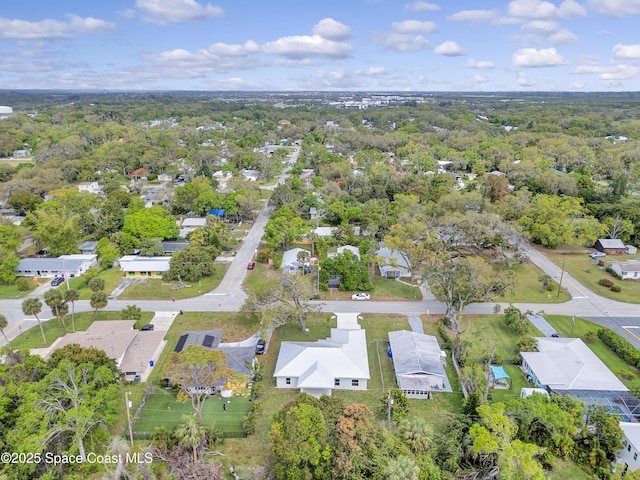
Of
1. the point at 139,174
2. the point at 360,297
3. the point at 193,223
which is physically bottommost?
the point at 360,297

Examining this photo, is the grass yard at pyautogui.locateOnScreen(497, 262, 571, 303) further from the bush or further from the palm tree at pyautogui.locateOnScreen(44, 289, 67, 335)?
the bush

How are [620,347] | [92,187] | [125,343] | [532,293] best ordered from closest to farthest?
[125,343] → [620,347] → [532,293] → [92,187]

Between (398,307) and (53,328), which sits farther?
(398,307)

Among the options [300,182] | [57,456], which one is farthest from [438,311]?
[300,182]

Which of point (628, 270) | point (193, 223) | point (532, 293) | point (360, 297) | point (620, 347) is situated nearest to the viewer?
point (620, 347)

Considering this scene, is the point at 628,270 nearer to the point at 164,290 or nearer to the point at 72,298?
the point at 164,290

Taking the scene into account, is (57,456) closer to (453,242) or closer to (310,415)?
(310,415)

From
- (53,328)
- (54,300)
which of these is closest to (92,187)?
(53,328)

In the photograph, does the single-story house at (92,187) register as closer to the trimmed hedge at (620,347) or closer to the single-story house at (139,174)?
the single-story house at (139,174)
